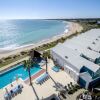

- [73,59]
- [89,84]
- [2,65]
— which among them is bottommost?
[2,65]

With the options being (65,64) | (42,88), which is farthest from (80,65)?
(42,88)

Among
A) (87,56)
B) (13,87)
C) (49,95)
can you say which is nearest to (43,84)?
(49,95)

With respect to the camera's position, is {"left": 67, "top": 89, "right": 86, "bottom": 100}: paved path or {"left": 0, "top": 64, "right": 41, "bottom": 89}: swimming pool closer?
{"left": 67, "top": 89, "right": 86, "bottom": 100}: paved path

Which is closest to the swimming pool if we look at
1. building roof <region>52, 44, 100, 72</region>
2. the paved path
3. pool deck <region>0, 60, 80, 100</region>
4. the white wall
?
pool deck <region>0, 60, 80, 100</region>

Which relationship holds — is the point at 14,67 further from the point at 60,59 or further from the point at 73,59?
the point at 73,59

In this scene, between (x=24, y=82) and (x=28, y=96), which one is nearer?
(x=28, y=96)

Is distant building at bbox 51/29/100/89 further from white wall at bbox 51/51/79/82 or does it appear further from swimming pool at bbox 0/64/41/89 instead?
swimming pool at bbox 0/64/41/89

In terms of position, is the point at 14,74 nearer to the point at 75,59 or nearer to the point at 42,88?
the point at 42,88
